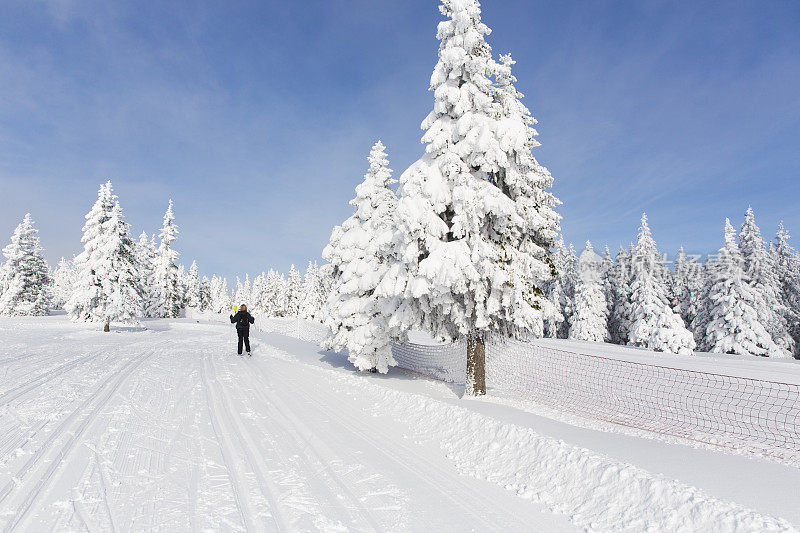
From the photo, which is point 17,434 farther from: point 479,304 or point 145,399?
point 479,304

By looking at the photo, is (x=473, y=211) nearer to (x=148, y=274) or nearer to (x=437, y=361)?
(x=437, y=361)

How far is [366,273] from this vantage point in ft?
46.5

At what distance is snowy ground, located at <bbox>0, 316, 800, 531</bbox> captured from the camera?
151 inches

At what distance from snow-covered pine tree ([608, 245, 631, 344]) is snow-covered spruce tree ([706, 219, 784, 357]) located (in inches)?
409

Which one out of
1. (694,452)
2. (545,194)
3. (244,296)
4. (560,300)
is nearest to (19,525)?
(694,452)

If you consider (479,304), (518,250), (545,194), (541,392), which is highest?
(545,194)

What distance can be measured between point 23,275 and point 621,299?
221 ft

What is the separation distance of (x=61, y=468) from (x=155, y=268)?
59775 millimetres

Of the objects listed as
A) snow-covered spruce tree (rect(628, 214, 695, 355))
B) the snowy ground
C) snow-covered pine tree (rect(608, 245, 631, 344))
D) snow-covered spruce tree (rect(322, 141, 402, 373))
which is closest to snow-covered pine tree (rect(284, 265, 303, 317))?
snow-covered pine tree (rect(608, 245, 631, 344))

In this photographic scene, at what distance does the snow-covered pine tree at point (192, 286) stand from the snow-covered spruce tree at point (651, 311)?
76017mm

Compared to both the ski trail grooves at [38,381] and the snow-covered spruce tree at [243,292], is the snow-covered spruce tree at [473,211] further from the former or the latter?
the snow-covered spruce tree at [243,292]

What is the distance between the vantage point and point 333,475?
193 inches

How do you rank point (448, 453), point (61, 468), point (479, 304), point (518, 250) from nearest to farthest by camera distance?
point (61, 468) < point (448, 453) < point (479, 304) < point (518, 250)

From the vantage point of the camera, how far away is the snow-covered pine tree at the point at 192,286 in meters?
81.1
